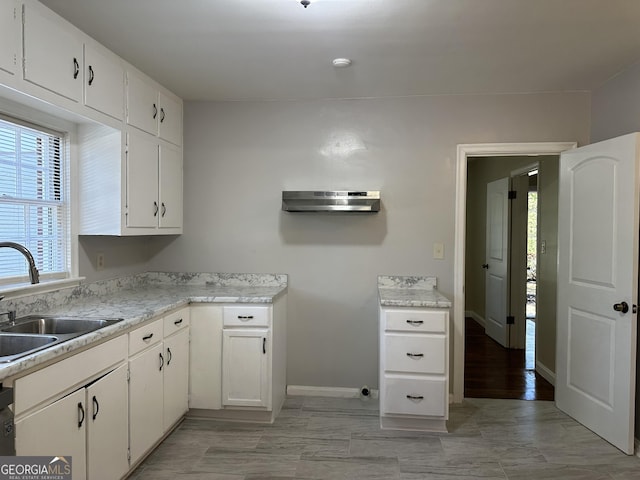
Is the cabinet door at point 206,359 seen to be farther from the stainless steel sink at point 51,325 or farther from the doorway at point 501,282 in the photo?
the doorway at point 501,282

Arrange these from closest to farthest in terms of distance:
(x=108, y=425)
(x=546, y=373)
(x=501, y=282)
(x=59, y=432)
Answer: (x=59, y=432) → (x=108, y=425) → (x=546, y=373) → (x=501, y=282)

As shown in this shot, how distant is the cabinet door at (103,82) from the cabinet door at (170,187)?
585 millimetres

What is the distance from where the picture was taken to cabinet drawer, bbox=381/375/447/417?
2732mm

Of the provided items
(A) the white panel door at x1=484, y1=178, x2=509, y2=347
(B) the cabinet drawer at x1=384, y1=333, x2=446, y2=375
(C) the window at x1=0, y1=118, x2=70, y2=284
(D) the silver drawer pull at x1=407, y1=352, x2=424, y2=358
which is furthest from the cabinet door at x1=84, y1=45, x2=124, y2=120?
(A) the white panel door at x1=484, y1=178, x2=509, y2=347

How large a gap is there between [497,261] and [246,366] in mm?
3618

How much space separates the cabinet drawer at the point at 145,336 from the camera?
220cm

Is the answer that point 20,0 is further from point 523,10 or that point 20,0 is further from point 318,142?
point 523,10

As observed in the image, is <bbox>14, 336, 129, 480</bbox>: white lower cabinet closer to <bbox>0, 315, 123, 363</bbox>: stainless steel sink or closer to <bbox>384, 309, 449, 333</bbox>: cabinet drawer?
<bbox>0, 315, 123, 363</bbox>: stainless steel sink

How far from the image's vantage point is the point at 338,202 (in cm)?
312

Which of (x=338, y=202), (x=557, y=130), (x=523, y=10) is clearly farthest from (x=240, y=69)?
(x=557, y=130)

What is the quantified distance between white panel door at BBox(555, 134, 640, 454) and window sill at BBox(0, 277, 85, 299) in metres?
3.34

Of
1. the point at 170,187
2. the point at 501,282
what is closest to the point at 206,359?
the point at 170,187

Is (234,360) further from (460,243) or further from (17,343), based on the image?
(460,243)

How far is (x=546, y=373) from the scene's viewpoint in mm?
3807
